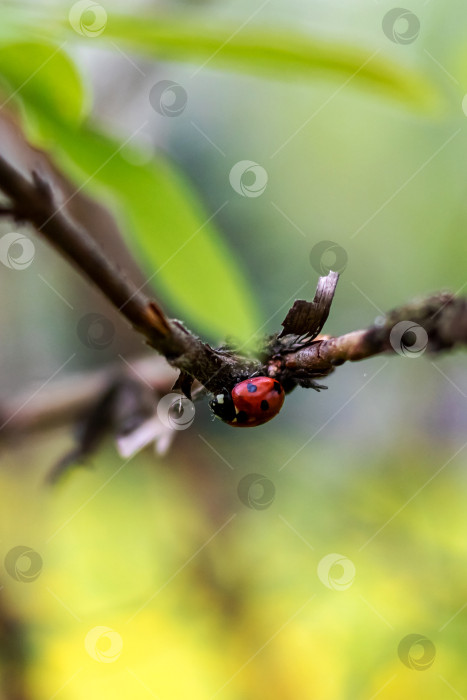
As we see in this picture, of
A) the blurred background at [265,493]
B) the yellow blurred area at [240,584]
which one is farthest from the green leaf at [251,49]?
the yellow blurred area at [240,584]

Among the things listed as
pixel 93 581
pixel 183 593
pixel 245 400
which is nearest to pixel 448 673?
pixel 183 593

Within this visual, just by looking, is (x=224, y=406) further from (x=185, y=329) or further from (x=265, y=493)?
(x=265, y=493)

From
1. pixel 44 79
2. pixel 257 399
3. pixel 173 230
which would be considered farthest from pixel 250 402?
pixel 44 79

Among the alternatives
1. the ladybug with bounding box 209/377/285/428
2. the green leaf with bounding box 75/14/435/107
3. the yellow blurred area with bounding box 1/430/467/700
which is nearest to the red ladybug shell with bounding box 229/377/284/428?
the ladybug with bounding box 209/377/285/428

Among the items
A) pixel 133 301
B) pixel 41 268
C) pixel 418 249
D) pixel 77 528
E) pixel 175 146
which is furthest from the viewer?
pixel 175 146

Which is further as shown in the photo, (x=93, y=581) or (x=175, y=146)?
(x=175, y=146)

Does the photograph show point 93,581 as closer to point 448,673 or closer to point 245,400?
point 448,673

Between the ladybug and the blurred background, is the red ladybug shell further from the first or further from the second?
the blurred background
